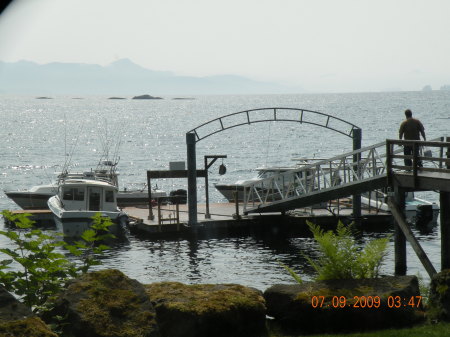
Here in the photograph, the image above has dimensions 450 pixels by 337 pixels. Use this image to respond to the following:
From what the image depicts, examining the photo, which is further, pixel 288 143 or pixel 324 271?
pixel 288 143

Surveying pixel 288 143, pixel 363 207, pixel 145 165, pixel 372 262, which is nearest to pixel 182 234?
pixel 363 207

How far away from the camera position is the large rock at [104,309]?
33.3 feet

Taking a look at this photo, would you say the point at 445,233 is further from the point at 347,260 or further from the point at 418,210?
the point at 418,210

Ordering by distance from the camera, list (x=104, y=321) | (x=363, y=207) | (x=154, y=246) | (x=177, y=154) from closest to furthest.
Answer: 1. (x=104, y=321)
2. (x=154, y=246)
3. (x=363, y=207)
4. (x=177, y=154)

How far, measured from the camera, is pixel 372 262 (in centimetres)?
1298

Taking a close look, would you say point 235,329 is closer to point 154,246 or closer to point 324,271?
point 324,271

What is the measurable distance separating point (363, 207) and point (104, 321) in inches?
1052

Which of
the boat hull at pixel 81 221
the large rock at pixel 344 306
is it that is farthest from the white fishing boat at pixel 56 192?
the large rock at pixel 344 306

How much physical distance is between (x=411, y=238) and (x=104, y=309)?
1041 centimetres

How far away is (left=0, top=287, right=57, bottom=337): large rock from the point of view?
8922 mm

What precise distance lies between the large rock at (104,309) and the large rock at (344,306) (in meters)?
2.44

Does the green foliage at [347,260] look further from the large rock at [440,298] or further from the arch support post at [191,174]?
the arch support post at [191,174]
